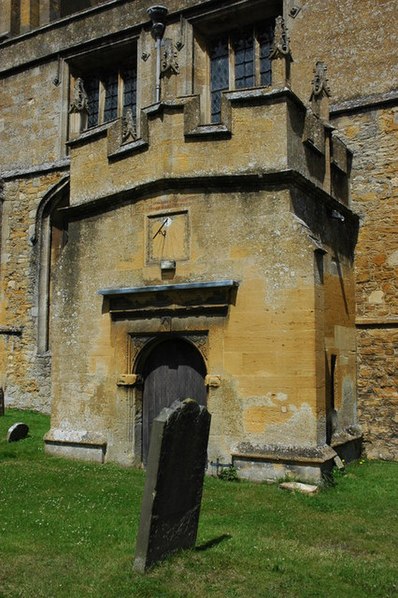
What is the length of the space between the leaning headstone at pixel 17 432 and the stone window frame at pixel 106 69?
731 cm

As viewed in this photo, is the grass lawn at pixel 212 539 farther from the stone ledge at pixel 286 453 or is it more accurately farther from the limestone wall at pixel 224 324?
the limestone wall at pixel 224 324

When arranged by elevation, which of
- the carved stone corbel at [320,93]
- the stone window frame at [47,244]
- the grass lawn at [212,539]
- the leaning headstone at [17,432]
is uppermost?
the carved stone corbel at [320,93]

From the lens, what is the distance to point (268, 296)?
9555mm

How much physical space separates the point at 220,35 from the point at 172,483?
1242cm

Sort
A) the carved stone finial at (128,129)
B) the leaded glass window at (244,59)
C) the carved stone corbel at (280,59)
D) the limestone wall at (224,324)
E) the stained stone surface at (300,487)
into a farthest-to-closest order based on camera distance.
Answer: the leaded glass window at (244,59), the carved stone finial at (128,129), the carved stone corbel at (280,59), the limestone wall at (224,324), the stained stone surface at (300,487)

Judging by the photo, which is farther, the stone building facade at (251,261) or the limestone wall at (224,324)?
the stone building facade at (251,261)

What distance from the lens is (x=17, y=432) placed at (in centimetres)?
1243

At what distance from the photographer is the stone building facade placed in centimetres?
946

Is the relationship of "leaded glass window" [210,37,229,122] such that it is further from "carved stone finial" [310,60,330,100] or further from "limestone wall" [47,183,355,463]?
"limestone wall" [47,183,355,463]

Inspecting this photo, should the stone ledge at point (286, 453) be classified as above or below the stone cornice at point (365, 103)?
below

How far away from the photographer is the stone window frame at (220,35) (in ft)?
47.6

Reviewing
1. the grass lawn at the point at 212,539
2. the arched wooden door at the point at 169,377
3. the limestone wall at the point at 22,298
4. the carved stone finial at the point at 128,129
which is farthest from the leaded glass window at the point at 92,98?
the grass lawn at the point at 212,539

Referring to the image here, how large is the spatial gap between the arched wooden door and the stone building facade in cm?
3

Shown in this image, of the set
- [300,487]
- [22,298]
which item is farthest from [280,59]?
[22,298]
